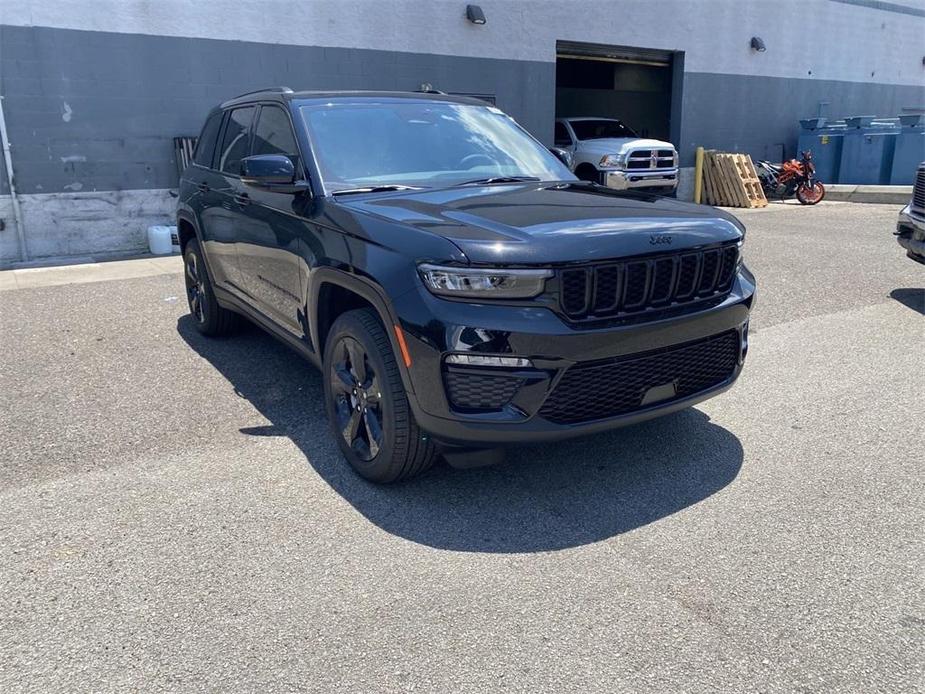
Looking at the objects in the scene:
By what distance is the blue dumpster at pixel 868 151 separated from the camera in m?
18.2

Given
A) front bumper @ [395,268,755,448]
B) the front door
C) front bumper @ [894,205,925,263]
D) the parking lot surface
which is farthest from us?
front bumper @ [894,205,925,263]

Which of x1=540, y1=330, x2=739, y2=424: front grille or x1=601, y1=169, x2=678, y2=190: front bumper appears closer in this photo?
x1=540, y1=330, x2=739, y2=424: front grille

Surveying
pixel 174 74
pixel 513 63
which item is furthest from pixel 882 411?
pixel 513 63

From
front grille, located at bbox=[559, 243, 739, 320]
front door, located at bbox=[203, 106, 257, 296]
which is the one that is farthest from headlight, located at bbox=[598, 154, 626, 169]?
front grille, located at bbox=[559, 243, 739, 320]

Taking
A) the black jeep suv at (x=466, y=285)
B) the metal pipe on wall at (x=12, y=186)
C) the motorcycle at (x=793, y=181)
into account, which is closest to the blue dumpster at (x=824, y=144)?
the motorcycle at (x=793, y=181)

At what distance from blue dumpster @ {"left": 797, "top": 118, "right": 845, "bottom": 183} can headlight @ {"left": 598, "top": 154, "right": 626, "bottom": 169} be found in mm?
7954

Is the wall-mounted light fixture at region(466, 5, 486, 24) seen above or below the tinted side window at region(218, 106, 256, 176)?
above

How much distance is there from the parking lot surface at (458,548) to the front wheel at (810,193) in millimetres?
13124

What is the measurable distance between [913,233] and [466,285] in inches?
248

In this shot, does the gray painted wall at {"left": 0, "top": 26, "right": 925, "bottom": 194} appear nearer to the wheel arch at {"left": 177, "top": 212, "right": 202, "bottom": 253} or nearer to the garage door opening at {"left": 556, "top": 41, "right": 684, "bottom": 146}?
the wheel arch at {"left": 177, "top": 212, "right": 202, "bottom": 253}

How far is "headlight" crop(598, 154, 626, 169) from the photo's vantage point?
14523 mm

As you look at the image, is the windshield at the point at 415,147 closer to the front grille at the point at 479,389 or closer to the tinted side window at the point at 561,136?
the front grille at the point at 479,389

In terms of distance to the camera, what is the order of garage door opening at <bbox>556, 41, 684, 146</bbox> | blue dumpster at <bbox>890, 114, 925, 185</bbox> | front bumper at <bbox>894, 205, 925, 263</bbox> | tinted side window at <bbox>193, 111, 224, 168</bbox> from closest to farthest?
1. tinted side window at <bbox>193, 111, 224, 168</bbox>
2. front bumper at <bbox>894, 205, 925, 263</bbox>
3. blue dumpster at <bbox>890, 114, 925, 185</bbox>
4. garage door opening at <bbox>556, 41, 684, 146</bbox>

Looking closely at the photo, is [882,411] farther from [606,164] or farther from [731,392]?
[606,164]
